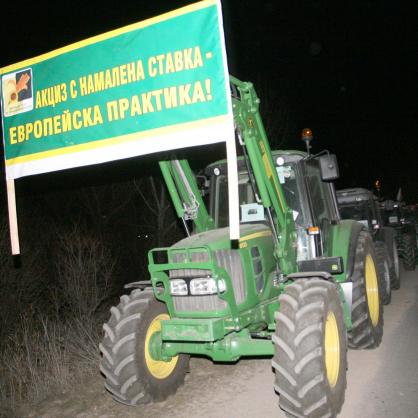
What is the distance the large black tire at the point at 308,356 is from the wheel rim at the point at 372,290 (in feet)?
6.74

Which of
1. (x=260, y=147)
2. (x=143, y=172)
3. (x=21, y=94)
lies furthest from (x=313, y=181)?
(x=143, y=172)

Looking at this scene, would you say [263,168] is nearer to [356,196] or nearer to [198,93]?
[198,93]

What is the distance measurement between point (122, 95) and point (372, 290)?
459 centimetres

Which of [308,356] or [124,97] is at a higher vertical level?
[124,97]

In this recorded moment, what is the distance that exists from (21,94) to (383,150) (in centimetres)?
3990

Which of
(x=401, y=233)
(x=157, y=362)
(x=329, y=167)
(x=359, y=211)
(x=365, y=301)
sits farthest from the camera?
(x=401, y=233)

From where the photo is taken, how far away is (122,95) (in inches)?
165

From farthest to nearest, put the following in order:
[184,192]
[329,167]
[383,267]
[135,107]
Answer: [383,267]
[184,192]
[329,167]
[135,107]

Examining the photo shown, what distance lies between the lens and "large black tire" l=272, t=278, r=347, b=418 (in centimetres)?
410

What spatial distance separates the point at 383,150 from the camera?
40.7 m

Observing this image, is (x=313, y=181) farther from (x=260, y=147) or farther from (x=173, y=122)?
(x=173, y=122)

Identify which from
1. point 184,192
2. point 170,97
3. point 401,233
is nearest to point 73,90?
point 170,97

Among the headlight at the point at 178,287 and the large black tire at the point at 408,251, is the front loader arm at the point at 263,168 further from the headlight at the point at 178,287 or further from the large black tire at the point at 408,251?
the large black tire at the point at 408,251

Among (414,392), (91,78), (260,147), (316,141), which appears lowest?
(414,392)
